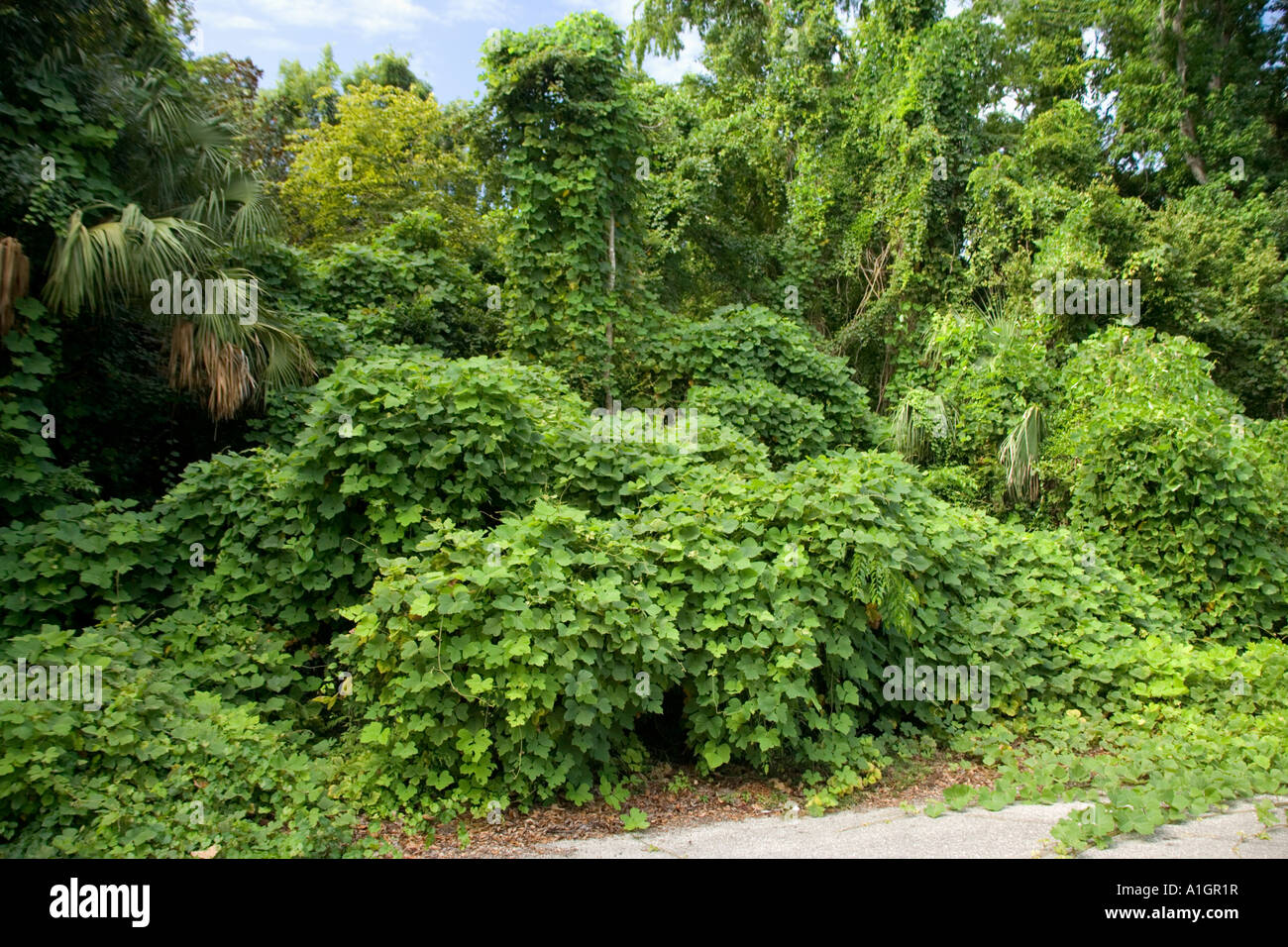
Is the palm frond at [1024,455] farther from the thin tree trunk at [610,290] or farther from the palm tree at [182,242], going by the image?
the palm tree at [182,242]

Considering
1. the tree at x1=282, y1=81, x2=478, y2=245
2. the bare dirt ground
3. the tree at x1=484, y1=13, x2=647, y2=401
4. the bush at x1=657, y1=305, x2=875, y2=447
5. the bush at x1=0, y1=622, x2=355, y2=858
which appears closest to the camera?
the bush at x1=0, y1=622, x2=355, y2=858

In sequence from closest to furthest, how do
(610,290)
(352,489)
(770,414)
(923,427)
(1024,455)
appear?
1. (352,489)
2. (770,414)
3. (610,290)
4. (1024,455)
5. (923,427)

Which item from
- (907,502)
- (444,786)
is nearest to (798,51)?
(907,502)

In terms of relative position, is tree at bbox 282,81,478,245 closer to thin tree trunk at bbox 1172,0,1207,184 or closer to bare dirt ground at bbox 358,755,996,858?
bare dirt ground at bbox 358,755,996,858

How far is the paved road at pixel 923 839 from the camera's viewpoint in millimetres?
3582

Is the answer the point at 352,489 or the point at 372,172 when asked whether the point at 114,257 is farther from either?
the point at 372,172

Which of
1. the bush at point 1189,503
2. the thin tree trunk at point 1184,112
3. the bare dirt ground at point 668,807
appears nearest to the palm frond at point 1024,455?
the bush at point 1189,503

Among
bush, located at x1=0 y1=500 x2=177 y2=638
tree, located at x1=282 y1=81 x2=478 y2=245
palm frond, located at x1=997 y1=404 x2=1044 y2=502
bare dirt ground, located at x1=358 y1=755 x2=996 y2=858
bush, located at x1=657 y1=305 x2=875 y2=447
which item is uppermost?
tree, located at x1=282 y1=81 x2=478 y2=245

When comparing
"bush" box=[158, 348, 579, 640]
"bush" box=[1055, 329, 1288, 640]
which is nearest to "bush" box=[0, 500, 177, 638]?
"bush" box=[158, 348, 579, 640]

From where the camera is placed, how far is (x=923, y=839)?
3980 mm

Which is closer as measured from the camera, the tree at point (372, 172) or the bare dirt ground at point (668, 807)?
the bare dirt ground at point (668, 807)

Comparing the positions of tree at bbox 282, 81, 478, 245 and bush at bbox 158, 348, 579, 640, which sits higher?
tree at bbox 282, 81, 478, 245

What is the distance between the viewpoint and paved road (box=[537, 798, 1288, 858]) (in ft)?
11.8

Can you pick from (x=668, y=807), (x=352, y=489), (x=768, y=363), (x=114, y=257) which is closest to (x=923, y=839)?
(x=668, y=807)
